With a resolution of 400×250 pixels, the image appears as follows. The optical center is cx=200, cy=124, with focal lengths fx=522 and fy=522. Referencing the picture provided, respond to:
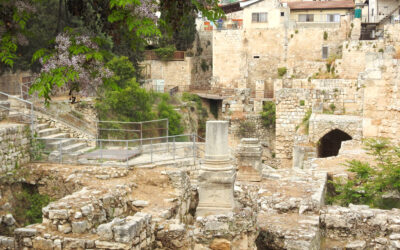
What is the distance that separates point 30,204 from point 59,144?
2258 mm

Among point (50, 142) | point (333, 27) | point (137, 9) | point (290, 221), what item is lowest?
point (290, 221)


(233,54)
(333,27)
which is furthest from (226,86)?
(333,27)

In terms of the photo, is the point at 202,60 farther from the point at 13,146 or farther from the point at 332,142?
the point at 13,146

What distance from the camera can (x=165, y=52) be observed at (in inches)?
1722

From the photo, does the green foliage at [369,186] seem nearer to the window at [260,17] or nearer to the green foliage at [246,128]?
the green foliage at [246,128]

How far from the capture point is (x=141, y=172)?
45.4 ft

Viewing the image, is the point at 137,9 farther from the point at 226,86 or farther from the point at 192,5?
the point at 226,86

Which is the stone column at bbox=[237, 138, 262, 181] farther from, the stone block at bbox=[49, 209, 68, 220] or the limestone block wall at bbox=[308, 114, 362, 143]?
the limestone block wall at bbox=[308, 114, 362, 143]

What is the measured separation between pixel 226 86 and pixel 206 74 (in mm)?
5348

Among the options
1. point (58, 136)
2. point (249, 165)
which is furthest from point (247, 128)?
point (249, 165)

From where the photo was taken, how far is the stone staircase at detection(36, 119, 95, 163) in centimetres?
1470

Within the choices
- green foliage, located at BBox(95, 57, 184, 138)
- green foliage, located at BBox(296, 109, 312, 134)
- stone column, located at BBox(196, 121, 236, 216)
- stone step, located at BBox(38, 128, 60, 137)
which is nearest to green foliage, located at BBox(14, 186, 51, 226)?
stone step, located at BBox(38, 128, 60, 137)

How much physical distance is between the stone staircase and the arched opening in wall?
11219 mm

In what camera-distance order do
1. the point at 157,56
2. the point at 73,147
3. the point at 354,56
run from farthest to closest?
the point at 157,56, the point at 354,56, the point at 73,147
